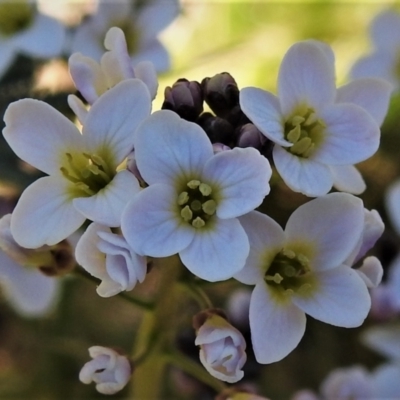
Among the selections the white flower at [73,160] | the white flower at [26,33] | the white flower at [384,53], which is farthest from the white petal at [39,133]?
the white flower at [384,53]

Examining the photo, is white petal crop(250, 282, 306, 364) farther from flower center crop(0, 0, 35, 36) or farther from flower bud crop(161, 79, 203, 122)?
flower center crop(0, 0, 35, 36)

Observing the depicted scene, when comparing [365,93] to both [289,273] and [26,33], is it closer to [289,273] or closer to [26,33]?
[289,273]

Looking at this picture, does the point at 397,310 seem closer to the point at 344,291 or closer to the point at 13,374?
the point at 344,291

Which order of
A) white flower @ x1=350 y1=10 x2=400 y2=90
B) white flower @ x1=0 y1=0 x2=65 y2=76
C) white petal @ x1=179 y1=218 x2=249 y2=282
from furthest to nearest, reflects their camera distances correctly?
white flower @ x1=350 y1=10 x2=400 y2=90 → white flower @ x1=0 y1=0 x2=65 y2=76 → white petal @ x1=179 y1=218 x2=249 y2=282

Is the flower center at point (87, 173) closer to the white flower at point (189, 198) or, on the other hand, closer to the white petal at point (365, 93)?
the white flower at point (189, 198)

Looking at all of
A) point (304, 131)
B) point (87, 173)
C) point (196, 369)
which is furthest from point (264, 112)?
point (196, 369)

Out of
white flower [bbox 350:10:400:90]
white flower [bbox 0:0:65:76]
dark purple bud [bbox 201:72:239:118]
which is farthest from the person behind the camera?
white flower [bbox 350:10:400:90]

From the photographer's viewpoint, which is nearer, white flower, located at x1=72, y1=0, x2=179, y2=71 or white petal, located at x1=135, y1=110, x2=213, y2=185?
white petal, located at x1=135, y1=110, x2=213, y2=185

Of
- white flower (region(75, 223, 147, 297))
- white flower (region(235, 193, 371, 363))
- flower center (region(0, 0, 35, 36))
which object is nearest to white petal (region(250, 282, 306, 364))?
white flower (region(235, 193, 371, 363))
